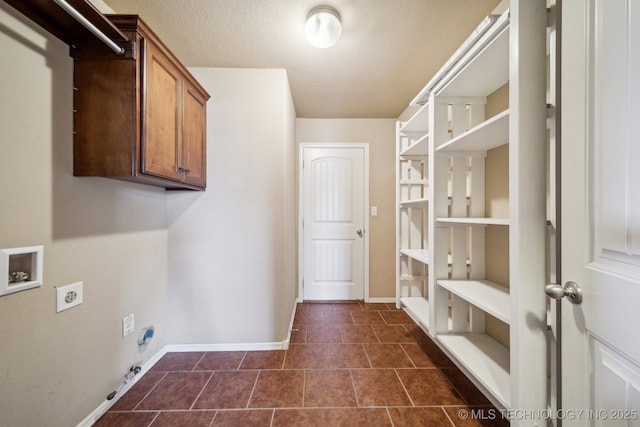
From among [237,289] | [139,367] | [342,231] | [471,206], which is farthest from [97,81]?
[342,231]

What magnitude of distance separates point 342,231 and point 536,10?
2.40 meters

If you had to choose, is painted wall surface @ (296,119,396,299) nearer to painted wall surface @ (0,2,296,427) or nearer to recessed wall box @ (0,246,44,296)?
painted wall surface @ (0,2,296,427)

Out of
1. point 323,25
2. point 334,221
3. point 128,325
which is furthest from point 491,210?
point 128,325

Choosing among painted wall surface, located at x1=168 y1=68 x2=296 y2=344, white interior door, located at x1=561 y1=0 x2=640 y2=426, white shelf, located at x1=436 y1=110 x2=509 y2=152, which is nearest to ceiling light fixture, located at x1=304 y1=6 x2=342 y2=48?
painted wall surface, located at x1=168 y1=68 x2=296 y2=344

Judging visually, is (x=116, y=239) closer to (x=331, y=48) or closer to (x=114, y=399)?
(x=114, y=399)

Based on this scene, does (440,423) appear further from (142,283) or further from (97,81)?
(97,81)

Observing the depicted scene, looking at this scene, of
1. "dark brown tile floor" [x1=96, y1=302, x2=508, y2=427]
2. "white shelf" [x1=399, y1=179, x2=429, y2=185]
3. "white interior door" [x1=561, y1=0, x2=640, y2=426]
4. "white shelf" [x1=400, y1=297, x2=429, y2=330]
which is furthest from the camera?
"white shelf" [x1=399, y1=179, x2=429, y2=185]

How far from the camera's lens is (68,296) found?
1143 mm

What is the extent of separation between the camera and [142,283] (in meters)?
1.67

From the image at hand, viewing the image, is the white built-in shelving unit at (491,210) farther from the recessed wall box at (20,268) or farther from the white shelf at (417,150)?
the recessed wall box at (20,268)

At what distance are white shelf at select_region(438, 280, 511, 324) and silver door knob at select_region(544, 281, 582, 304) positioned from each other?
0.33m

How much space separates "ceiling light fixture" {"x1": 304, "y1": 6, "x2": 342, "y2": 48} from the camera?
1.37 meters

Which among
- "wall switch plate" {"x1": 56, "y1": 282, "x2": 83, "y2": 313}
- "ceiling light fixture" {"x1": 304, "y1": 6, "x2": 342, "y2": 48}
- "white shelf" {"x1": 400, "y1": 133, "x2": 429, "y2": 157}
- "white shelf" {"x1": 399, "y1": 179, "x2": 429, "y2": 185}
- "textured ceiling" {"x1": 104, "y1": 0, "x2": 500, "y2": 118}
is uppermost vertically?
"textured ceiling" {"x1": 104, "y1": 0, "x2": 500, "y2": 118}

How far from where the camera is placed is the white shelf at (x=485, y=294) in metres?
1.07
